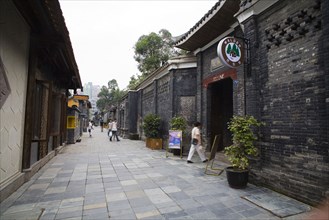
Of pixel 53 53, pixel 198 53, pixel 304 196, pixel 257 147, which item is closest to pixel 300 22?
pixel 257 147

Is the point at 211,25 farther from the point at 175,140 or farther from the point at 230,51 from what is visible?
the point at 175,140

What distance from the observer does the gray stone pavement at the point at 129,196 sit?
3.20 meters

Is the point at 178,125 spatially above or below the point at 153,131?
above

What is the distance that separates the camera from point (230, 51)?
16.6ft

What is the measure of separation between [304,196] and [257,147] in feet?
4.33

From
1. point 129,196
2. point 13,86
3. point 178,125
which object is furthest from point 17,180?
point 178,125

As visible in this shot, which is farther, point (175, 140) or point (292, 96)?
point (175, 140)

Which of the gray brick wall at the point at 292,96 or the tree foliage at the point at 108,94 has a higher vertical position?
the tree foliage at the point at 108,94

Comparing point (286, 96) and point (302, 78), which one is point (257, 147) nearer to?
point (286, 96)

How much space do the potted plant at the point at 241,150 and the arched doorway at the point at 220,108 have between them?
3.31m

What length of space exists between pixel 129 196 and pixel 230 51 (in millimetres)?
4087

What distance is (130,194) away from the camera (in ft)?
13.3

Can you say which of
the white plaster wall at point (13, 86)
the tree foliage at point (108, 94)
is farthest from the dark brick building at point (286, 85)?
the tree foliage at point (108, 94)

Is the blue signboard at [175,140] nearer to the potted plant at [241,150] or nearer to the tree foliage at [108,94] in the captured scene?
the potted plant at [241,150]
